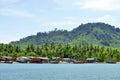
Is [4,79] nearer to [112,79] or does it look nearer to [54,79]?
[54,79]

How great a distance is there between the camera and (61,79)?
3772 inches

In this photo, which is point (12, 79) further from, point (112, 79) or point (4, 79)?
point (112, 79)

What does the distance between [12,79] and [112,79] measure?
2673 cm

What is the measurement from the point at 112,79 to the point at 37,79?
66.2ft

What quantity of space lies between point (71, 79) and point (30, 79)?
11.0 meters

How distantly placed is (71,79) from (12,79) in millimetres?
15734

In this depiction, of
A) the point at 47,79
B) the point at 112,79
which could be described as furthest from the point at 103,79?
the point at 47,79

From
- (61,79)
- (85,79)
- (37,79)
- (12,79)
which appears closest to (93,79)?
(85,79)

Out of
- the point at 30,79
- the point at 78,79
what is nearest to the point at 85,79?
the point at 78,79

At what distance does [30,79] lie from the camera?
95.5m

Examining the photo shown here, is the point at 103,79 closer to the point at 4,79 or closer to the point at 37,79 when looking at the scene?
the point at 37,79

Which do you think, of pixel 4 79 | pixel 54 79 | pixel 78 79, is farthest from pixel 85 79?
pixel 4 79

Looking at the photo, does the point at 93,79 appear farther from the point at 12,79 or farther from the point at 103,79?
the point at 12,79

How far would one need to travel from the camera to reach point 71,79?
312 ft
